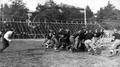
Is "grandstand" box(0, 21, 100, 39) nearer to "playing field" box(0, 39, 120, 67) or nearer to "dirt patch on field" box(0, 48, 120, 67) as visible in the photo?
"playing field" box(0, 39, 120, 67)

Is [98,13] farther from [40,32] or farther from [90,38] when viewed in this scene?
[90,38]

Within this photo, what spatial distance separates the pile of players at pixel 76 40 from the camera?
9.02 meters

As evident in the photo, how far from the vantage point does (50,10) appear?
50.2m

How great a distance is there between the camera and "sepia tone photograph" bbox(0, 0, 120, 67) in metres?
6.80

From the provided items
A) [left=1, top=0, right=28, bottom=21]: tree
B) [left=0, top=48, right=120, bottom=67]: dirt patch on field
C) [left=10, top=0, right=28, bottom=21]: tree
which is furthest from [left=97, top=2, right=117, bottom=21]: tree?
[left=0, top=48, right=120, bottom=67]: dirt patch on field

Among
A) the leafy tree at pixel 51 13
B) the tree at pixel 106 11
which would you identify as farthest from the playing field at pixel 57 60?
the tree at pixel 106 11

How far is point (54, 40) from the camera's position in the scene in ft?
36.3

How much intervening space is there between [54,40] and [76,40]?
205 centimetres

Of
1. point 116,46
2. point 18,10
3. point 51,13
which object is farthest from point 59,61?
point 18,10

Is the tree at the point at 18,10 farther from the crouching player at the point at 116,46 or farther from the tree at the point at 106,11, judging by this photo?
the crouching player at the point at 116,46

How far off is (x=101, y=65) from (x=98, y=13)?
73352mm

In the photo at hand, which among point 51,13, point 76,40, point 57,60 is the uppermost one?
point 51,13

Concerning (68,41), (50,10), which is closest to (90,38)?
(68,41)

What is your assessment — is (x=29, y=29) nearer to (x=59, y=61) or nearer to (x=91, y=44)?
(x=91, y=44)
